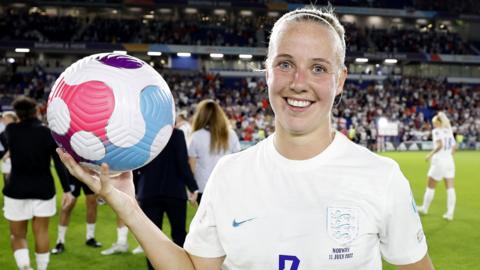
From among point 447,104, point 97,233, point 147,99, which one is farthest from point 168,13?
point 147,99

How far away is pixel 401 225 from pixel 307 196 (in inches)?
15.3

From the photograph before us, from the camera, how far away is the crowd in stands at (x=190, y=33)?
39.4 meters

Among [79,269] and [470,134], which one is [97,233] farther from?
[470,134]

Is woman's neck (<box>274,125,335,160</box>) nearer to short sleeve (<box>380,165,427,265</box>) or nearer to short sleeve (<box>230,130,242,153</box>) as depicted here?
short sleeve (<box>380,165,427,265</box>)

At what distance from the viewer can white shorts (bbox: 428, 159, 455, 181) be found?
10.2 meters

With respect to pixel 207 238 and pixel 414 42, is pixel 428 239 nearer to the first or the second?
pixel 207 238

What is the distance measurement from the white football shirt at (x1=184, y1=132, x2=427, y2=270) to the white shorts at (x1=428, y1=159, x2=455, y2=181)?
341 inches

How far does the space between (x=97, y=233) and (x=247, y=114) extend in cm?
2655

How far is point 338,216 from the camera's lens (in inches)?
82.2

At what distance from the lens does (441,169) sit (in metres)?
10.2

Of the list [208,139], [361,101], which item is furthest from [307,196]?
[361,101]

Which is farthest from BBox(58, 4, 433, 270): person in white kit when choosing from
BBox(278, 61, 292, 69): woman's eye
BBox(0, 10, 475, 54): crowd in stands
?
BBox(0, 10, 475, 54): crowd in stands

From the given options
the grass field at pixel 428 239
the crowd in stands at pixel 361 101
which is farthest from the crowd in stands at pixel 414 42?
the grass field at pixel 428 239

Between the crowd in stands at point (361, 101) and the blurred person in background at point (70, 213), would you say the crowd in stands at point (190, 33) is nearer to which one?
the crowd in stands at point (361, 101)
